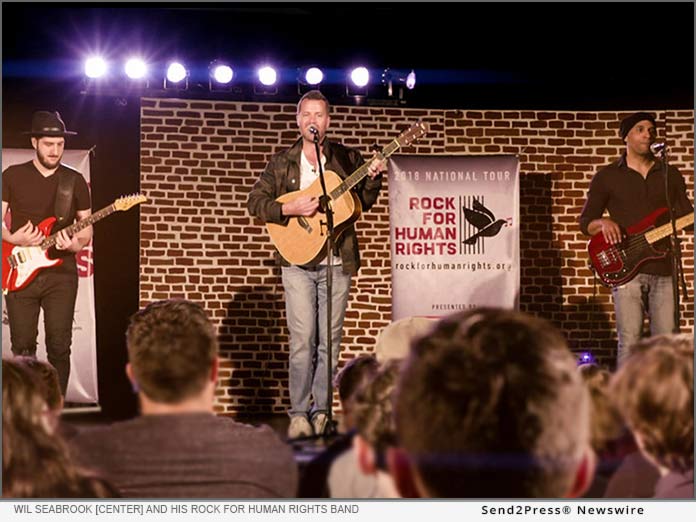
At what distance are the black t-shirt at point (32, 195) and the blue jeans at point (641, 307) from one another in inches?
129

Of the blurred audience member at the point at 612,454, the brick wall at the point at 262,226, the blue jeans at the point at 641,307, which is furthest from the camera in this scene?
the brick wall at the point at 262,226

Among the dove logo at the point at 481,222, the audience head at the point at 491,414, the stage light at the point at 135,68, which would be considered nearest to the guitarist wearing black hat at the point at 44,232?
the stage light at the point at 135,68

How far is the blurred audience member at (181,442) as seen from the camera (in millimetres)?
2309

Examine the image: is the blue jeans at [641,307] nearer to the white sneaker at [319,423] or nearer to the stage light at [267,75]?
the white sneaker at [319,423]

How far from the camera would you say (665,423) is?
2.18 metres

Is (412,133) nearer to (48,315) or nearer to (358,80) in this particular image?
(358,80)

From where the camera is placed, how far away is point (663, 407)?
2164 mm

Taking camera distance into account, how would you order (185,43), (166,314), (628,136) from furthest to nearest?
(185,43), (628,136), (166,314)

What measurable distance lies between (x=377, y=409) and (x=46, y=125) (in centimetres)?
432

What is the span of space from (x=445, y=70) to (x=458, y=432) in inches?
216
